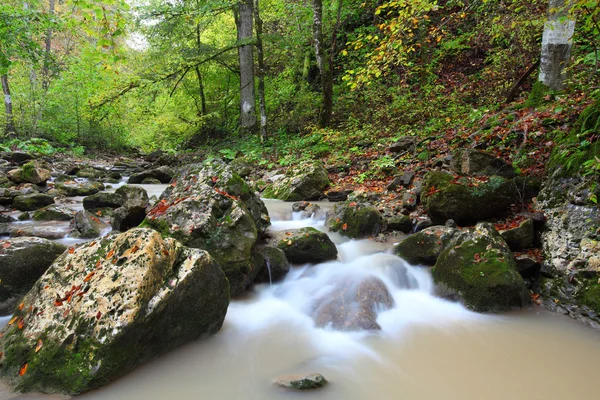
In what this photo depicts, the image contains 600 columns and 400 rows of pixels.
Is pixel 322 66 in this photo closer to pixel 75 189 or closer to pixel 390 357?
pixel 75 189

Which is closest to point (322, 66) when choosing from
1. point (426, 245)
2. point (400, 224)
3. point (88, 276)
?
point (400, 224)

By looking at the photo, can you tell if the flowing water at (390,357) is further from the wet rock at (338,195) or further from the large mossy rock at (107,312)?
the wet rock at (338,195)

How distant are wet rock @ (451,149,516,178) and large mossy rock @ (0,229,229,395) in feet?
16.0

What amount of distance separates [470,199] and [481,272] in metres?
1.57

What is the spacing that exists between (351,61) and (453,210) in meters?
11.5

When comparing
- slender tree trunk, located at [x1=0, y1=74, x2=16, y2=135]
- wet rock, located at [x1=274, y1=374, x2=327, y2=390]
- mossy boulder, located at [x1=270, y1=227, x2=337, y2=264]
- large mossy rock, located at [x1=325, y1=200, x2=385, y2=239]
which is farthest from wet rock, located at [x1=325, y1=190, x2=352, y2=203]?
slender tree trunk, located at [x1=0, y1=74, x2=16, y2=135]

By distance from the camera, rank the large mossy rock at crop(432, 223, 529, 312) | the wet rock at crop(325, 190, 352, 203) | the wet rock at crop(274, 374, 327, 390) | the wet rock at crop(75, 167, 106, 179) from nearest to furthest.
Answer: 1. the wet rock at crop(274, 374, 327, 390)
2. the large mossy rock at crop(432, 223, 529, 312)
3. the wet rock at crop(325, 190, 352, 203)
4. the wet rock at crop(75, 167, 106, 179)

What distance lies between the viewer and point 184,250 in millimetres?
3400

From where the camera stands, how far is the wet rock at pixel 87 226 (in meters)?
5.98

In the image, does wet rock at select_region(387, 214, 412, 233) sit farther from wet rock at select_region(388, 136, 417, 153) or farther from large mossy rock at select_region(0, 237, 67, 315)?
large mossy rock at select_region(0, 237, 67, 315)

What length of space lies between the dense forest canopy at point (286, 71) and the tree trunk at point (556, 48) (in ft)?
0.65

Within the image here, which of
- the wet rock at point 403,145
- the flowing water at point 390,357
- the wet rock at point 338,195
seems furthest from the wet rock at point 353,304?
the wet rock at point 403,145

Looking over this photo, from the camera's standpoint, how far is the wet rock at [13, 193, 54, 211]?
750 centimetres

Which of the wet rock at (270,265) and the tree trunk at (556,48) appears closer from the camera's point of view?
the wet rock at (270,265)
